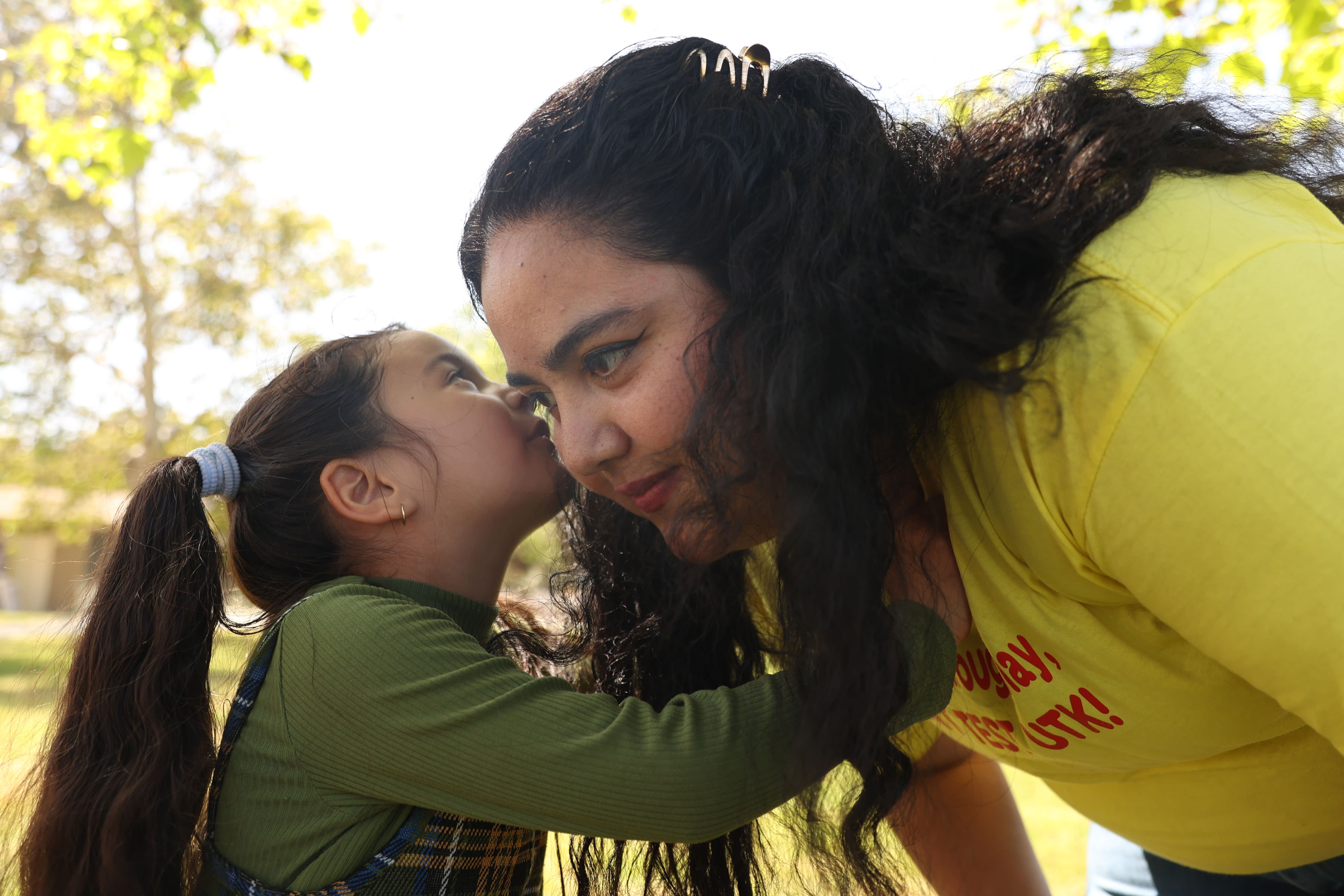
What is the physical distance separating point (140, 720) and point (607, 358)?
3.74 feet

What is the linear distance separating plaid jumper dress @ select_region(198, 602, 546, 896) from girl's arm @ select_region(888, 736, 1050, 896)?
0.93 meters

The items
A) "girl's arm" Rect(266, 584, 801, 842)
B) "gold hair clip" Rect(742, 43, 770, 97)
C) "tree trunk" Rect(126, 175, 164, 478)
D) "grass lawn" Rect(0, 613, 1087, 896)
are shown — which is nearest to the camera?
"girl's arm" Rect(266, 584, 801, 842)

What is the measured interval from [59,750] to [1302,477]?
2089mm

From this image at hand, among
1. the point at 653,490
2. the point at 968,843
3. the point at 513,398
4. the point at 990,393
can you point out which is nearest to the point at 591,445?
the point at 653,490

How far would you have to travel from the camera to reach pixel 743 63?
5.57 ft

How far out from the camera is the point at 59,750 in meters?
1.97

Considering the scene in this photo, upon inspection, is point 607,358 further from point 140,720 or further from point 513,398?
point 140,720

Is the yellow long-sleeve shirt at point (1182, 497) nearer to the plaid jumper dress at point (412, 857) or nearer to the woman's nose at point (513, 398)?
the plaid jumper dress at point (412, 857)

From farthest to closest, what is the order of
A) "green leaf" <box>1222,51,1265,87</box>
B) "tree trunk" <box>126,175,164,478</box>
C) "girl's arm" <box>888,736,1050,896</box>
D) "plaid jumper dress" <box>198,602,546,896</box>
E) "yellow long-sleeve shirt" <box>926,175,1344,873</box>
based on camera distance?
"tree trunk" <box>126,175,164,478</box> → "green leaf" <box>1222,51,1265,87</box> → "girl's arm" <box>888,736,1050,896</box> → "plaid jumper dress" <box>198,602,546,896</box> → "yellow long-sleeve shirt" <box>926,175,1344,873</box>

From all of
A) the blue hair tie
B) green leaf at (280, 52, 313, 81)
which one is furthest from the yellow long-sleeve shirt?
green leaf at (280, 52, 313, 81)

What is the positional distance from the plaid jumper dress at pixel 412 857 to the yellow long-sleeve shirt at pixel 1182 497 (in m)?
0.97

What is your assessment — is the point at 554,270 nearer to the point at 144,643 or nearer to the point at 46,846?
the point at 144,643

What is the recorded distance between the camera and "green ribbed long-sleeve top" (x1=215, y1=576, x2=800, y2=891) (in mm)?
1559

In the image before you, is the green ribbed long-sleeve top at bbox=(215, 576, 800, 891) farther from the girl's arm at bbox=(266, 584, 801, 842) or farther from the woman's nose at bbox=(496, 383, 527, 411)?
the woman's nose at bbox=(496, 383, 527, 411)
